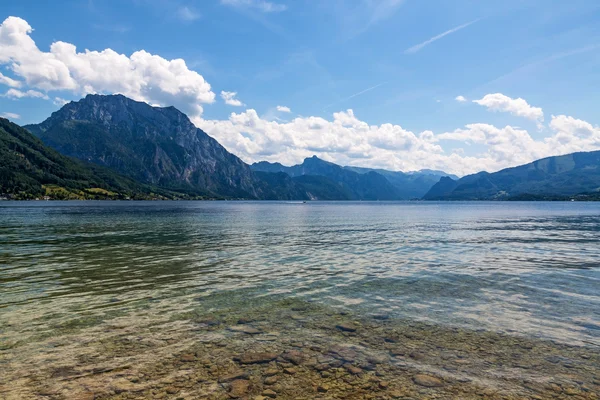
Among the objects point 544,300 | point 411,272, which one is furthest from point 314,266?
point 544,300

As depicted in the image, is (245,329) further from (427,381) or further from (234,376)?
(427,381)

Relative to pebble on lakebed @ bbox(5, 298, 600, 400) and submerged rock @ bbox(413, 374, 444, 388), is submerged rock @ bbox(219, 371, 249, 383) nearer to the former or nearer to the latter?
pebble on lakebed @ bbox(5, 298, 600, 400)

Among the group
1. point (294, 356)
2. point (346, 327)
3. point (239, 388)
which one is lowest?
point (346, 327)

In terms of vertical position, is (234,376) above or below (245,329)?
above

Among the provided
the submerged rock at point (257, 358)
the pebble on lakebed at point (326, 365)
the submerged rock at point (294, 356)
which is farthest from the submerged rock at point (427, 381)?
the submerged rock at point (257, 358)

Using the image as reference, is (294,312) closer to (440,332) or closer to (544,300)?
(440,332)

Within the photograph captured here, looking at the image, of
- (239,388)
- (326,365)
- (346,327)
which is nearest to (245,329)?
(346,327)

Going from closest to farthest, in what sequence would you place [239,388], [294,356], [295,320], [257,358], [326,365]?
1. [239,388]
2. [326,365]
3. [257,358]
4. [294,356]
5. [295,320]

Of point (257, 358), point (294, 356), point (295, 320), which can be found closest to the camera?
point (257, 358)

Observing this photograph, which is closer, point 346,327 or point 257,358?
point 257,358

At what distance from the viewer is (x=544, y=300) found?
899 inches

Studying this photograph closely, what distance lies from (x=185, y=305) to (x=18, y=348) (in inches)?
323

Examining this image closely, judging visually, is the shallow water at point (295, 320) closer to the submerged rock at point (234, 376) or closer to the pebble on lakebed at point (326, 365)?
the pebble on lakebed at point (326, 365)

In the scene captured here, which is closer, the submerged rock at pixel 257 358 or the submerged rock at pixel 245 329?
the submerged rock at pixel 257 358
